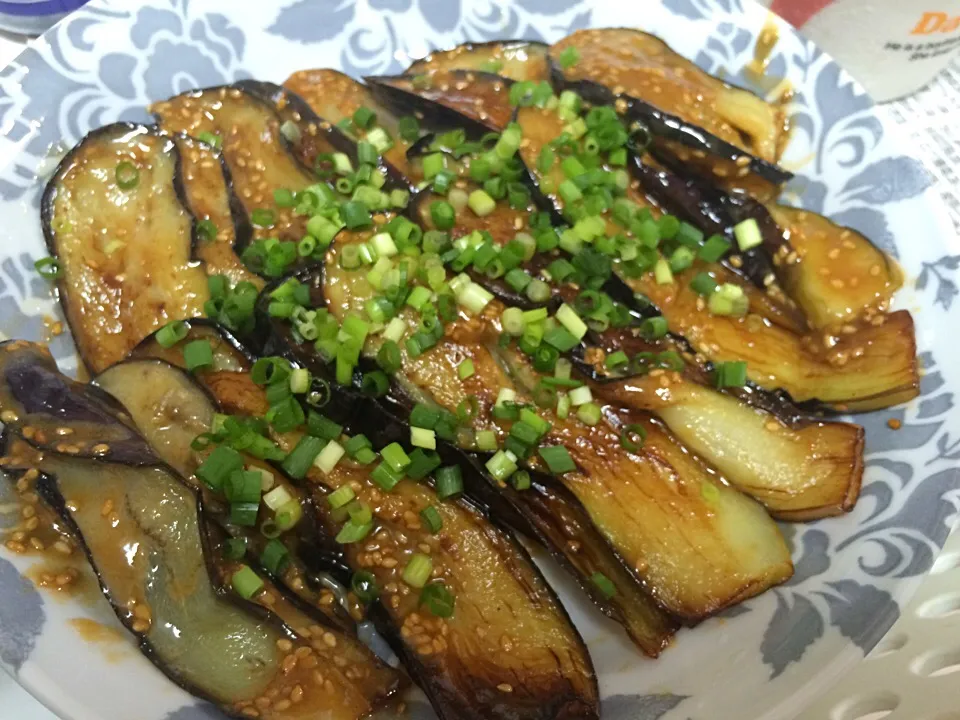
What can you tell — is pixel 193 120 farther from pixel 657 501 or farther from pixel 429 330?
pixel 657 501

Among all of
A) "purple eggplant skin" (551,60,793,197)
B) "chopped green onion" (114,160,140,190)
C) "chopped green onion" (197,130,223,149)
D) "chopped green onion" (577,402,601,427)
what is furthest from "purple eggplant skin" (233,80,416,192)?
"chopped green onion" (577,402,601,427)

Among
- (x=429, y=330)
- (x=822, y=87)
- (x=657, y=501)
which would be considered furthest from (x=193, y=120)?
(x=822, y=87)

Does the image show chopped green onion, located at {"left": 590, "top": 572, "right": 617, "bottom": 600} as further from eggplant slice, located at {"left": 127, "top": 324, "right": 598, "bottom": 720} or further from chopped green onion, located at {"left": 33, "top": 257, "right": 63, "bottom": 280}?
chopped green onion, located at {"left": 33, "top": 257, "right": 63, "bottom": 280}

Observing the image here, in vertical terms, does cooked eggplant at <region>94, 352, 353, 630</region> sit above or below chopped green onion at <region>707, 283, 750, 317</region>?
below

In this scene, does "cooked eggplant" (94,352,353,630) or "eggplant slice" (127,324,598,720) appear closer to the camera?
"eggplant slice" (127,324,598,720)

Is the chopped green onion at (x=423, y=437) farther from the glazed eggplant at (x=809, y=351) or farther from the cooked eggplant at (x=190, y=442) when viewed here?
the glazed eggplant at (x=809, y=351)

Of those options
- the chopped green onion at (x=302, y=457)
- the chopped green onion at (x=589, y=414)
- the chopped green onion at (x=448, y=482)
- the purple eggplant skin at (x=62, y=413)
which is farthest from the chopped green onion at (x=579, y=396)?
the purple eggplant skin at (x=62, y=413)
